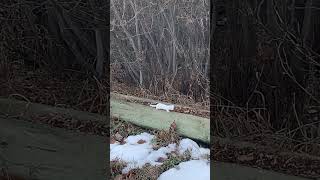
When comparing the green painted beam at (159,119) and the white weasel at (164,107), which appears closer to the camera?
the green painted beam at (159,119)

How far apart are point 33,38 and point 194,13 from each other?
2.96 ft

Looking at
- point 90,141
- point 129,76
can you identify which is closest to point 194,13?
point 129,76

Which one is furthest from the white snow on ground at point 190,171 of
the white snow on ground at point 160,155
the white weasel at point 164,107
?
the white weasel at point 164,107

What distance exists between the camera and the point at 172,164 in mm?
2877

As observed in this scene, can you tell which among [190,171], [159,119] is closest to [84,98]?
[159,119]

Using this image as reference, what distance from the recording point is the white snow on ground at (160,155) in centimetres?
279

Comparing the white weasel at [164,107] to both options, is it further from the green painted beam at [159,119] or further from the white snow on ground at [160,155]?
the white snow on ground at [160,155]

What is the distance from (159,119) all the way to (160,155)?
0.71ft

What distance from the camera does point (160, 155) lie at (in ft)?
9.61

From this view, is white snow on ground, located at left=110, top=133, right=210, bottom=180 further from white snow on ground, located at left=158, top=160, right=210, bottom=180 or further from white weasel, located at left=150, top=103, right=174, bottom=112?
white weasel, located at left=150, top=103, right=174, bottom=112

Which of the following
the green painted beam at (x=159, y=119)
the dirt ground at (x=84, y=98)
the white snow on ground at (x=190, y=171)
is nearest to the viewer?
the dirt ground at (x=84, y=98)

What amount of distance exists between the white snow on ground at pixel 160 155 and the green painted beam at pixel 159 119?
55mm

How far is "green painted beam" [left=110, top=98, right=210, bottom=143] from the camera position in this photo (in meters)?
2.90

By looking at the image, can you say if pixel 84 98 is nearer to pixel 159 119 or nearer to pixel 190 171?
pixel 159 119
